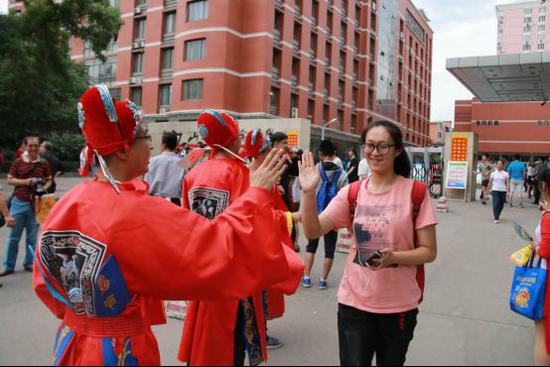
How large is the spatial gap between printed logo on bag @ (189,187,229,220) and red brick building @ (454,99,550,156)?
5360cm

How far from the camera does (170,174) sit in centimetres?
696

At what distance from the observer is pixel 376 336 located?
93.5 inches

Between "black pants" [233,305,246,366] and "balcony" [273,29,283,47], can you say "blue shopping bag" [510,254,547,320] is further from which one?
"balcony" [273,29,283,47]

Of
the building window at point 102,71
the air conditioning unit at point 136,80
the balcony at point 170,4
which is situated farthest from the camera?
the building window at point 102,71

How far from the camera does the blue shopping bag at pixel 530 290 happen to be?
9.95 feet

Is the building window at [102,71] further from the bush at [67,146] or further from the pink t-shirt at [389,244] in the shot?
the pink t-shirt at [389,244]

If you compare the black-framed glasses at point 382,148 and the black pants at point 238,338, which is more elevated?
the black-framed glasses at point 382,148

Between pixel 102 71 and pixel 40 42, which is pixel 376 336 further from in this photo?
pixel 102 71

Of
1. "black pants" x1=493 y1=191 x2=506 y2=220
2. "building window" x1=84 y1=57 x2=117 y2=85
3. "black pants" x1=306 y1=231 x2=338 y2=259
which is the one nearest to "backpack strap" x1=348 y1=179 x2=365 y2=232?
"black pants" x1=306 y1=231 x2=338 y2=259

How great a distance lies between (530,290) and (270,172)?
7.97 feet

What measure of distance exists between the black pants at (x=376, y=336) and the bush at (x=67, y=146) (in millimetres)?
31650

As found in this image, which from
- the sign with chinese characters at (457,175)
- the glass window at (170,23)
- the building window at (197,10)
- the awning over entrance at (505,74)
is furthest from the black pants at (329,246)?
the glass window at (170,23)

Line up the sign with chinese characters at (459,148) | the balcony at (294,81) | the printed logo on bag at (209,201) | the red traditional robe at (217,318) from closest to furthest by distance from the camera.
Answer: the red traditional robe at (217,318) < the printed logo on bag at (209,201) < the sign with chinese characters at (459,148) < the balcony at (294,81)

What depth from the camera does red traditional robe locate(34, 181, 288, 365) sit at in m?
1.45
